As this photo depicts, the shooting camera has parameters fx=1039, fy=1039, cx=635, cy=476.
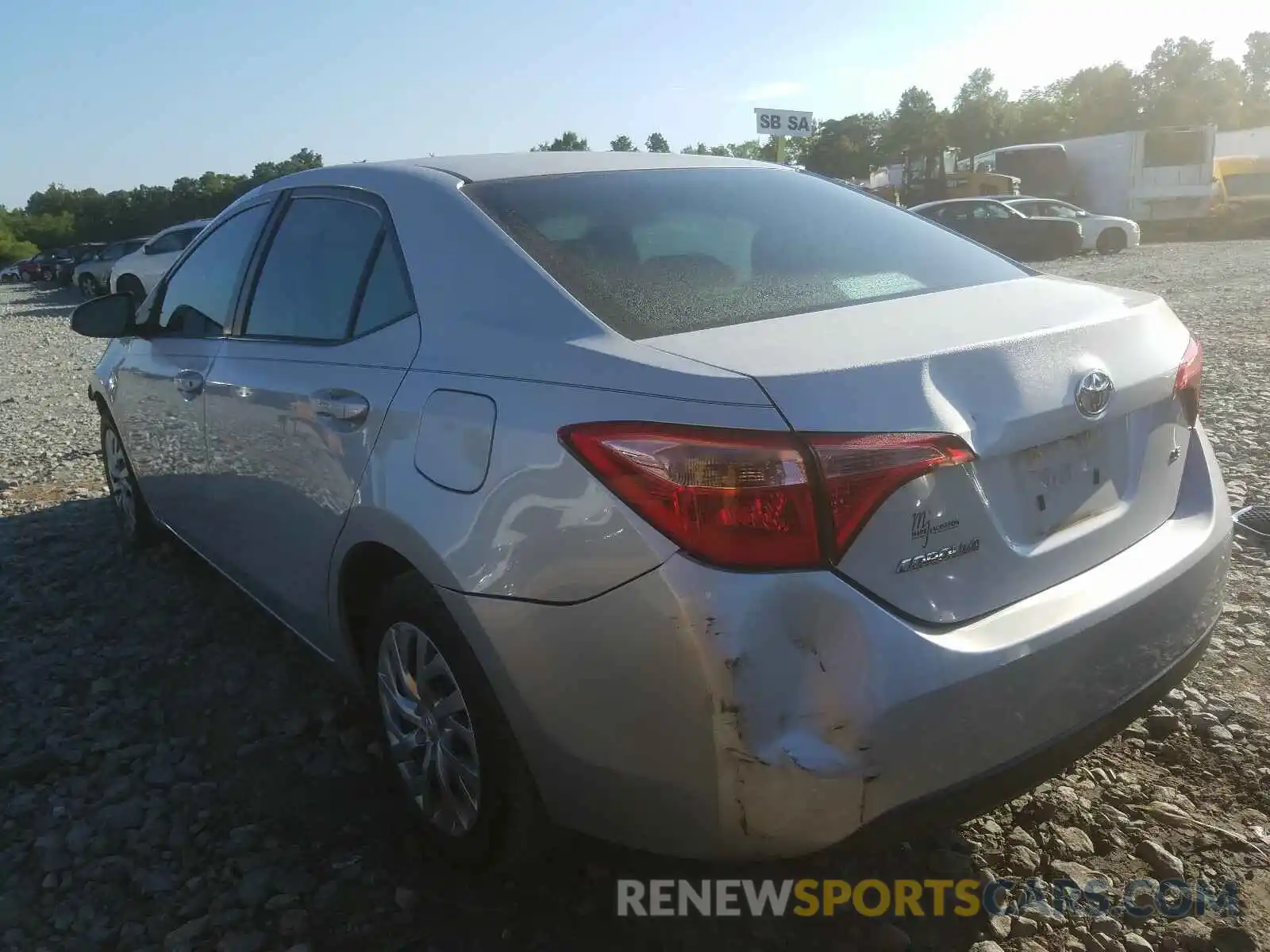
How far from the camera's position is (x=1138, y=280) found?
54.0 ft

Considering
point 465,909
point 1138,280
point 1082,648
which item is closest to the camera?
point 1082,648

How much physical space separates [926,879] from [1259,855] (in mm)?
770

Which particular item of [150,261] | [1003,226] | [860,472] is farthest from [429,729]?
[1003,226]

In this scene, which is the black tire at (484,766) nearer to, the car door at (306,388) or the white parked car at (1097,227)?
the car door at (306,388)

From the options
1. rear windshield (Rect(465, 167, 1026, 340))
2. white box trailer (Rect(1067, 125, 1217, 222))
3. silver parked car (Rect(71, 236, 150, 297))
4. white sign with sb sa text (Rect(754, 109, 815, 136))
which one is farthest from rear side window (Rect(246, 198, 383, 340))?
white box trailer (Rect(1067, 125, 1217, 222))

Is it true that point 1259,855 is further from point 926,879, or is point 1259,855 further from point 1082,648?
point 1082,648

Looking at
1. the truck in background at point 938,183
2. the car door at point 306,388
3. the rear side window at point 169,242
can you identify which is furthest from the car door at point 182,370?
the truck in background at point 938,183

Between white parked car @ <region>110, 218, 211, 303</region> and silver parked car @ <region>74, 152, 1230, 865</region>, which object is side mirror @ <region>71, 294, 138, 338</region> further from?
white parked car @ <region>110, 218, 211, 303</region>

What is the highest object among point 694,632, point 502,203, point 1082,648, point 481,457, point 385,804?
point 502,203

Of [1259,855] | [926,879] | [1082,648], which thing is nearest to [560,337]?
[1082,648]

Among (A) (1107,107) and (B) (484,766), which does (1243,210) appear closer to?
(B) (484,766)

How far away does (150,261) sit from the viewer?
1966 centimetres

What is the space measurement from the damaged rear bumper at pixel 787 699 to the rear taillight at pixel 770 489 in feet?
0.15

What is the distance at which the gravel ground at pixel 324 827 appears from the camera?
226 centimetres
